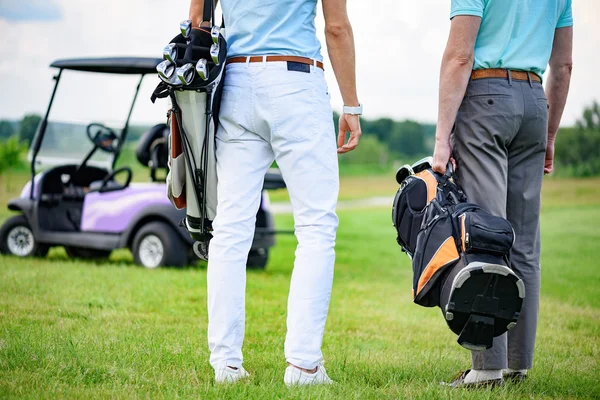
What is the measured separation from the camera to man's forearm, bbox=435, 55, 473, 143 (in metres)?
3.15

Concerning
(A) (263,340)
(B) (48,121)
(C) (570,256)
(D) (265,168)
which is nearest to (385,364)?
(A) (263,340)

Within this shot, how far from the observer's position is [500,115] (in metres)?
3.20

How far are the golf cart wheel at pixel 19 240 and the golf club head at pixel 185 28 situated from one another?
242 inches

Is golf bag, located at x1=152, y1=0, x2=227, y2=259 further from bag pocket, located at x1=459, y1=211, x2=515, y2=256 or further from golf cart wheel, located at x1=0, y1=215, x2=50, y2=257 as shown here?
golf cart wheel, located at x1=0, y1=215, x2=50, y2=257

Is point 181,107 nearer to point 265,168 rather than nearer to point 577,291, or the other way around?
point 265,168

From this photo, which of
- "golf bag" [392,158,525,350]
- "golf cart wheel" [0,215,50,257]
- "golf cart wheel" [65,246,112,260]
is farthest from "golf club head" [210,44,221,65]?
"golf cart wheel" [65,246,112,260]

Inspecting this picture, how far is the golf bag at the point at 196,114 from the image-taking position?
297 cm

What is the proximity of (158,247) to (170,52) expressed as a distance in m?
5.13

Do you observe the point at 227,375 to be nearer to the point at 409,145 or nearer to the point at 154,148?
the point at 154,148

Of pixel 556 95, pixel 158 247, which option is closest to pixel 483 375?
pixel 556 95

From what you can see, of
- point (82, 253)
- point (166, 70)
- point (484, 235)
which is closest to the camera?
point (484, 235)

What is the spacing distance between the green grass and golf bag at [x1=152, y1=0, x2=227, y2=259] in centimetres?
68

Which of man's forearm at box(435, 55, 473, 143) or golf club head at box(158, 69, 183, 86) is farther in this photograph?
man's forearm at box(435, 55, 473, 143)

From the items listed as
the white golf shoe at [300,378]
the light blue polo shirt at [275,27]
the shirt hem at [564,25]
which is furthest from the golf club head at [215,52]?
the shirt hem at [564,25]
